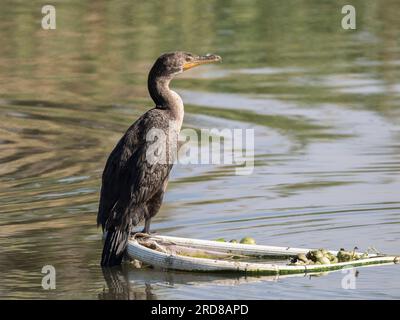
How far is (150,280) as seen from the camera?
439 inches

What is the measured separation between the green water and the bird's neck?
1215 millimetres

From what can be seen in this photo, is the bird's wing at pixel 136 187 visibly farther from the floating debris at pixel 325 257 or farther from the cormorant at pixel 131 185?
the floating debris at pixel 325 257

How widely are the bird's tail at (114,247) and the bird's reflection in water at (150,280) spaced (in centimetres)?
8

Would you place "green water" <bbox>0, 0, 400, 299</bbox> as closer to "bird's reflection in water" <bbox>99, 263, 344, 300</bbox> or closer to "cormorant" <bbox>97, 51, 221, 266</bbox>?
"bird's reflection in water" <bbox>99, 263, 344, 300</bbox>

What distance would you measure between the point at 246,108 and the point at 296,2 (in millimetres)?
8393

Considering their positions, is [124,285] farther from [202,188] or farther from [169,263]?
[202,188]

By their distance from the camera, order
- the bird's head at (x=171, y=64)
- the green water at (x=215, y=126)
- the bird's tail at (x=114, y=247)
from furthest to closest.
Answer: the bird's head at (x=171, y=64)
the green water at (x=215, y=126)
the bird's tail at (x=114, y=247)

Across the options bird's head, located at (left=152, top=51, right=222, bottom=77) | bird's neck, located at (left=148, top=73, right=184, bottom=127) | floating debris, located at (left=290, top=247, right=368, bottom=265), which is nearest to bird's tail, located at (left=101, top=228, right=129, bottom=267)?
bird's neck, located at (left=148, top=73, right=184, bottom=127)

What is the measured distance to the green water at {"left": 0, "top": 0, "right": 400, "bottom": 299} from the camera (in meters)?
11.5

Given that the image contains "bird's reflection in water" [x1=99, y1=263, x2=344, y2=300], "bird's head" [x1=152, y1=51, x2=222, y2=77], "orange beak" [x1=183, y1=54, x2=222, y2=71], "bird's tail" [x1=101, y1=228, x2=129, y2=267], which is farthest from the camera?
"orange beak" [x1=183, y1=54, x2=222, y2=71]

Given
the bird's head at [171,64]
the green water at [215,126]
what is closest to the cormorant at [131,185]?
the green water at [215,126]

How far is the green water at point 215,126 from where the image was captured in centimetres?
1148
